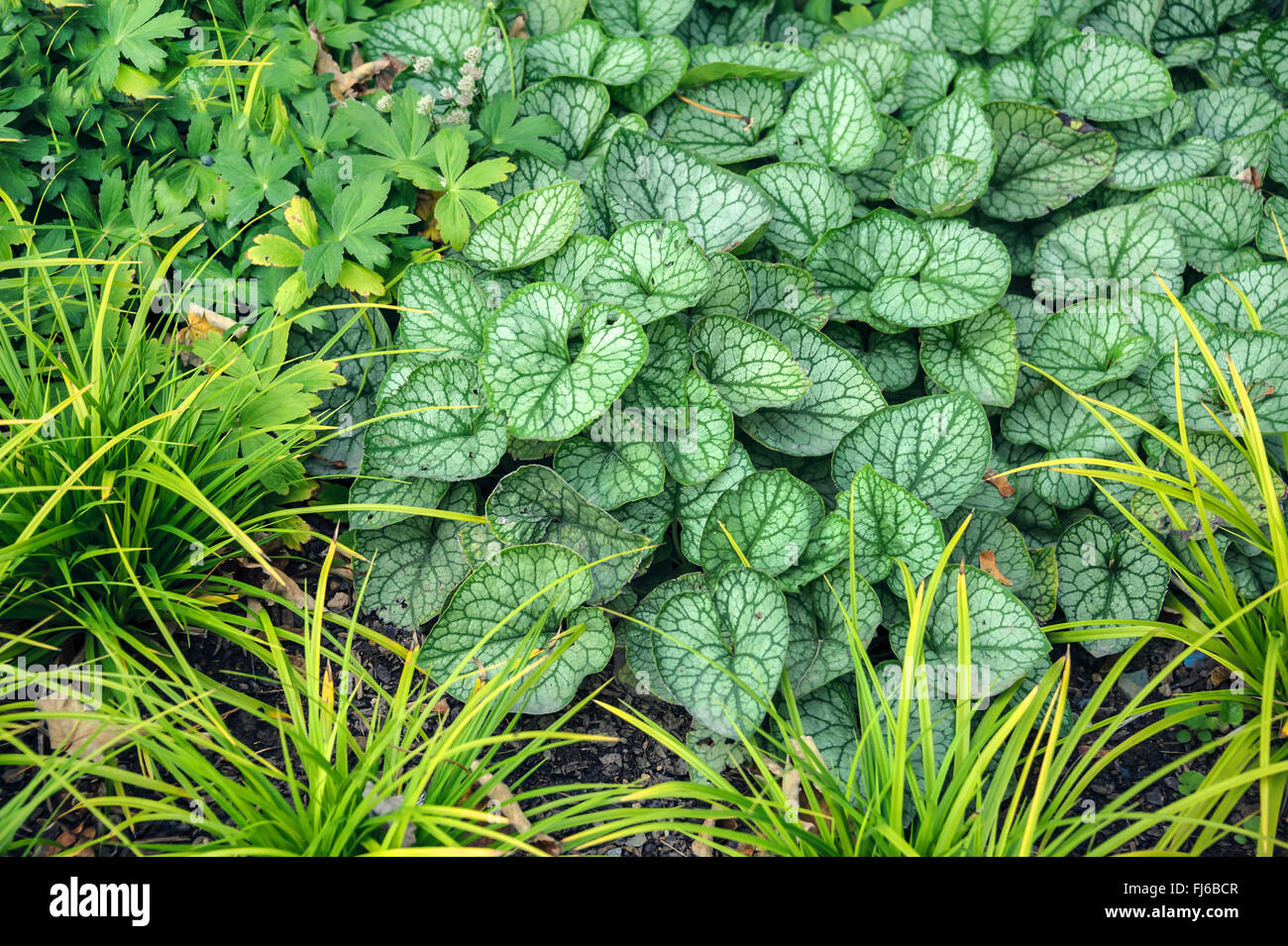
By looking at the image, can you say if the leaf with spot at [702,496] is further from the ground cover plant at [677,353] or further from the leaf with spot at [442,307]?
the leaf with spot at [442,307]

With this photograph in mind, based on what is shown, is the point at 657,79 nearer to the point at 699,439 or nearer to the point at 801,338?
the point at 801,338

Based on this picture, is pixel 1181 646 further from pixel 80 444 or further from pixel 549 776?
pixel 80 444

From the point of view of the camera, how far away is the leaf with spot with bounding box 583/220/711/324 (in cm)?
227

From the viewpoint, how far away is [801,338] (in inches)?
95.7

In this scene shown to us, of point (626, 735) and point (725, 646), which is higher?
point (725, 646)

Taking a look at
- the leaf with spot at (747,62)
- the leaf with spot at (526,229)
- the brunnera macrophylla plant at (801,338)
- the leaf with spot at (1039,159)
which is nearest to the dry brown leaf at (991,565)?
the brunnera macrophylla plant at (801,338)

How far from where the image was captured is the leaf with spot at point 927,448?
2234 millimetres

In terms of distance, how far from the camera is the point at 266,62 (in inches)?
104

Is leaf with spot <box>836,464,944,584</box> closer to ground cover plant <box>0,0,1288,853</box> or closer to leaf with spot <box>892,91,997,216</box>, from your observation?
ground cover plant <box>0,0,1288,853</box>

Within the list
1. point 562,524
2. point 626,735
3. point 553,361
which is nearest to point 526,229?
point 553,361

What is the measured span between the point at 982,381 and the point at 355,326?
172cm

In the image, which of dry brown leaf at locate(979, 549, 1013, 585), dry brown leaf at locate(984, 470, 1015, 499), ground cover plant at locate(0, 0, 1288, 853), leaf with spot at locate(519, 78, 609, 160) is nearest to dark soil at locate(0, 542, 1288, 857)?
ground cover plant at locate(0, 0, 1288, 853)

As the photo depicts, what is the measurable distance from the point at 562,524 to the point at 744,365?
0.61 metres
